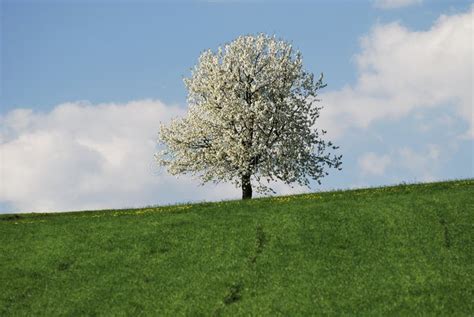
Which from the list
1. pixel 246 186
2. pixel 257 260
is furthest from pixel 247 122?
pixel 257 260

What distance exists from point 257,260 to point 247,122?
31863 millimetres

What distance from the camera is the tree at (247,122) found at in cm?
6438

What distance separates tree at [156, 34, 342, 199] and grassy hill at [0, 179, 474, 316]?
18.0 metres

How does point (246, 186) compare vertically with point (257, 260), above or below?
above

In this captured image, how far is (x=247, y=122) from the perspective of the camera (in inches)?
2547

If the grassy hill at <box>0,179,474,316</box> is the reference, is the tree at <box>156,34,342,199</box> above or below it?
above

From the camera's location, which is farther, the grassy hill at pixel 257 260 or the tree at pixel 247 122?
the tree at pixel 247 122

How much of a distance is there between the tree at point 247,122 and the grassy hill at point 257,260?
18.0 meters

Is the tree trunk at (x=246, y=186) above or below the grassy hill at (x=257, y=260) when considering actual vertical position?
above

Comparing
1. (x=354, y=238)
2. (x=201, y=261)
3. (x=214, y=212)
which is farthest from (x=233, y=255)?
(x=214, y=212)

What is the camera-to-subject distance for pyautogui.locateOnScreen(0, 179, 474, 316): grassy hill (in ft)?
94.9

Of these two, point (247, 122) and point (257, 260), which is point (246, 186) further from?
point (257, 260)

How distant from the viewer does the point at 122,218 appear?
46188 mm

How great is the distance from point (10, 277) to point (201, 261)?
10.8 m
